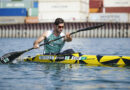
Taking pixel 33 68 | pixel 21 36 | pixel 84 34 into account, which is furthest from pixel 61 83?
pixel 21 36

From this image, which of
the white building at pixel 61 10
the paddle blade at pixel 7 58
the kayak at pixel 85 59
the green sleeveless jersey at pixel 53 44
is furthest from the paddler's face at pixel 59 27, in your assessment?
the white building at pixel 61 10

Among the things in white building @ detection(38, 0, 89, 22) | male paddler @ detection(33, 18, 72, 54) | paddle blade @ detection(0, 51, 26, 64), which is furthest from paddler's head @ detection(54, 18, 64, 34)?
white building @ detection(38, 0, 89, 22)

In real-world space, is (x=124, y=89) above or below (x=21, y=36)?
above

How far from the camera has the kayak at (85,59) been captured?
13.4 metres

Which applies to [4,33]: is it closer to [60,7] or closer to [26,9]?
[26,9]

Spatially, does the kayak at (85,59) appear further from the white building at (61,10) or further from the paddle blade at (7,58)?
the white building at (61,10)

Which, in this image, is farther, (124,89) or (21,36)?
(21,36)

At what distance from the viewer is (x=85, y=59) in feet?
45.7

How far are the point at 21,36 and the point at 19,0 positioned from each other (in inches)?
378

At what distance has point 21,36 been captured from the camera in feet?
257

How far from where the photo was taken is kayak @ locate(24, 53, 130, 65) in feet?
44.0

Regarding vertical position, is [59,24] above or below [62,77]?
above

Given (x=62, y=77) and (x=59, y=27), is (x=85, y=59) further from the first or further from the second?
(x=62, y=77)

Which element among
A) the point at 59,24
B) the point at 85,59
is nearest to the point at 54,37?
the point at 59,24
